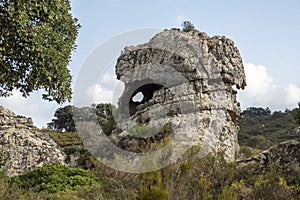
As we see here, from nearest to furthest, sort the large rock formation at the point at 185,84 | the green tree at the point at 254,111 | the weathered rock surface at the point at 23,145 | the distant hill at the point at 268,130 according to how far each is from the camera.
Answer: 1. the large rock formation at the point at 185,84
2. the weathered rock surface at the point at 23,145
3. the distant hill at the point at 268,130
4. the green tree at the point at 254,111

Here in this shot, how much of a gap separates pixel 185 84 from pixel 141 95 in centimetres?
391

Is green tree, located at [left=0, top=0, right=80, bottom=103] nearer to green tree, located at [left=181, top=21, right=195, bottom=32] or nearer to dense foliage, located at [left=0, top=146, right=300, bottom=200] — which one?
dense foliage, located at [left=0, top=146, right=300, bottom=200]

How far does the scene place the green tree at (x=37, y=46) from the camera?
240 inches

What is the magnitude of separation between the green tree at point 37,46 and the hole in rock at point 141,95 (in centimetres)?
1356

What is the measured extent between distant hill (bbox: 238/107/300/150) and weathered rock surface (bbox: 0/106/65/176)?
1352 centimetres

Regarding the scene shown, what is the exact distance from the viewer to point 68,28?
722cm

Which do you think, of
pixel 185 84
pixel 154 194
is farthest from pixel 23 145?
pixel 154 194

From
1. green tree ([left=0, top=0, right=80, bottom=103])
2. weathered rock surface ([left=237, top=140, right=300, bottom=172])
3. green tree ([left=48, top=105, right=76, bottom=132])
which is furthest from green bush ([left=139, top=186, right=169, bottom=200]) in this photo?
green tree ([left=48, top=105, right=76, bottom=132])

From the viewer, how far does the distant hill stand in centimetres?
2831

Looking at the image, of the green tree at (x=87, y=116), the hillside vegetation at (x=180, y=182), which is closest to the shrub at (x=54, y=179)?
the hillside vegetation at (x=180, y=182)

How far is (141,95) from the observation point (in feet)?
71.7

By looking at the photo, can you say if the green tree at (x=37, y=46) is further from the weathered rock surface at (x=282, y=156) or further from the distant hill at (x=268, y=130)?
the distant hill at (x=268, y=130)

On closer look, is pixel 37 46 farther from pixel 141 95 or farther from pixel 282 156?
pixel 141 95

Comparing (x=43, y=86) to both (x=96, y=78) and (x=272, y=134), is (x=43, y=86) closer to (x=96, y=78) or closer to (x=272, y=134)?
(x=96, y=78)
